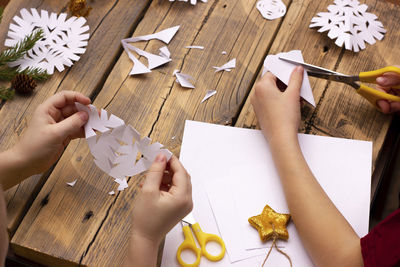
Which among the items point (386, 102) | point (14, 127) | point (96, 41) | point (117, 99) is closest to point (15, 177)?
point (14, 127)

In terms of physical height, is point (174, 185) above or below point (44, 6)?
below

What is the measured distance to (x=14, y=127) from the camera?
1.14 m

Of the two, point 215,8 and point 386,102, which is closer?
point 386,102

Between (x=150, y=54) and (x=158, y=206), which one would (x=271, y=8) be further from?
(x=158, y=206)

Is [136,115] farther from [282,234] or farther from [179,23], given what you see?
[282,234]

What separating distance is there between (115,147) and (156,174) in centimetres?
16

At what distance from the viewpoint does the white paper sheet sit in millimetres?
1008

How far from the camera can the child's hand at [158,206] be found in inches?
35.6

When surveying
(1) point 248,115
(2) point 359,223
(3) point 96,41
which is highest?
(3) point 96,41

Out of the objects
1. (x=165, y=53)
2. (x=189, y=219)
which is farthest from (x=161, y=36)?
(x=189, y=219)

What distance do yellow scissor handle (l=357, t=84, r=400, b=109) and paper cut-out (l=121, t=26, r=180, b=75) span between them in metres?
0.52

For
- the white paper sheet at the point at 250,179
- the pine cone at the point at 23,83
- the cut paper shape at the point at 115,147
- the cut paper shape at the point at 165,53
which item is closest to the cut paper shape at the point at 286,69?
the white paper sheet at the point at 250,179

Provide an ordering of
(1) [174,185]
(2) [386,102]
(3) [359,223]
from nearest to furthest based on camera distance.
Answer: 1. (1) [174,185]
2. (3) [359,223]
3. (2) [386,102]

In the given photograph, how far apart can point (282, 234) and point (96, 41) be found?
2.43 feet
